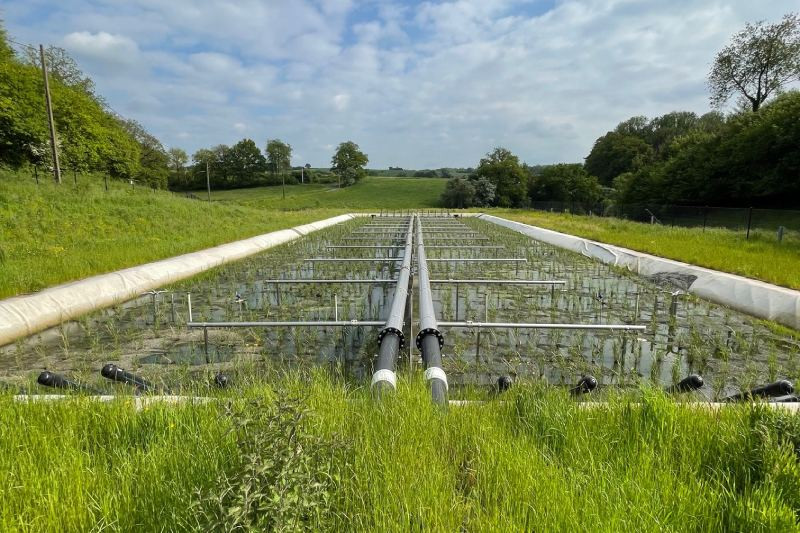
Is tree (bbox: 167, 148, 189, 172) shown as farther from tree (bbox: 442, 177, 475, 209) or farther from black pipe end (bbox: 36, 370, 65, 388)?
black pipe end (bbox: 36, 370, 65, 388)

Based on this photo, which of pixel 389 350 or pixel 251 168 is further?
pixel 251 168

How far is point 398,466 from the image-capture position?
1955 mm

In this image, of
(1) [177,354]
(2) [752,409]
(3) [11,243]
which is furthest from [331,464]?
(3) [11,243]

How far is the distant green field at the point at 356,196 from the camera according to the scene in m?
60.1

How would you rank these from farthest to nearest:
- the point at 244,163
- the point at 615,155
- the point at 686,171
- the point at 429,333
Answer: the point at 244,163 → the point at 615,155 → the point at 686,171 → the point at 429,333

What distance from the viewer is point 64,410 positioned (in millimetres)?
2660

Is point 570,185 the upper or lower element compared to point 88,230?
upper

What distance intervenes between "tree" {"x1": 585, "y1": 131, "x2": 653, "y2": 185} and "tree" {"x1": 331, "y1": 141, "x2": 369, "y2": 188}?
4916cm

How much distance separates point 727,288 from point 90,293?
11505 millimetres

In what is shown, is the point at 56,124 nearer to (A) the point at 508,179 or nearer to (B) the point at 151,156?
(B) the point at 151,156

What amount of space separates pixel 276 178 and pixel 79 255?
84601mm

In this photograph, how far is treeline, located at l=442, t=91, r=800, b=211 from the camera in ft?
89.3

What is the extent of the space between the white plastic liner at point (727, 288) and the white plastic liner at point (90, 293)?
36.4ft

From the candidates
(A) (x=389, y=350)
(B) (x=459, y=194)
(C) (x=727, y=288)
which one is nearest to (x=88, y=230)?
(A) (x=389, y=350)
